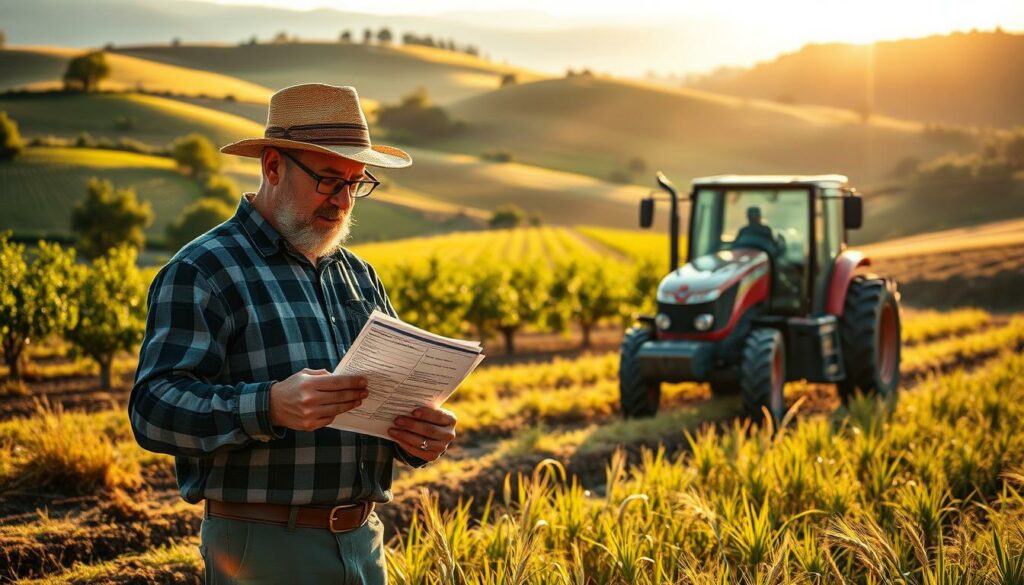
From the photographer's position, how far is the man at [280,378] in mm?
2420

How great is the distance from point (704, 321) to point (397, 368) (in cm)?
683

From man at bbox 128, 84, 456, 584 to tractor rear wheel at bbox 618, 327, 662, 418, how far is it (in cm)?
662

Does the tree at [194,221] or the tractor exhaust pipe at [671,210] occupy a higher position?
the tractor exhaust pipe at [671,210]

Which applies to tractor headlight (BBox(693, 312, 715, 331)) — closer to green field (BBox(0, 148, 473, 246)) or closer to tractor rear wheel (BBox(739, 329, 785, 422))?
tractor rear wheel (BBox(739, 329, 785, 422))

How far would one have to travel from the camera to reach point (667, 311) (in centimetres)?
930

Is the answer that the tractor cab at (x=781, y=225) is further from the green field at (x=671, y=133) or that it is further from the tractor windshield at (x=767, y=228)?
the green field at (x=671, y=133)

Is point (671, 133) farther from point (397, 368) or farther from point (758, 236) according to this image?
point (397, 368)

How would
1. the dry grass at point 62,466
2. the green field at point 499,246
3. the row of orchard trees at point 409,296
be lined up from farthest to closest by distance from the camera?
the green field at point 499,246 → the row of orchard trees at point 409,296 → the dry grass at point 62,466

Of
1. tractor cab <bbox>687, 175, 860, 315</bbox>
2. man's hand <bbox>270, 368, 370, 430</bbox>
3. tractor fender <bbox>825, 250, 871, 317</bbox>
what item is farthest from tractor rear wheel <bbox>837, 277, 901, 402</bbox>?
man's hand <bbox>270, 368, 370, 430</bbox>

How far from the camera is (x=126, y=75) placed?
167 ft

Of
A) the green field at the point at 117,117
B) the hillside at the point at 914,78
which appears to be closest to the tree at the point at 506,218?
the green field at the point at 117,117

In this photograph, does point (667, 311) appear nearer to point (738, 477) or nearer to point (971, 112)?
point (738, 477)

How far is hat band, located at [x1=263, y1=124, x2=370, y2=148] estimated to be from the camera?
2.84m

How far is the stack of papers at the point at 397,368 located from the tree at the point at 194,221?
28577mm
